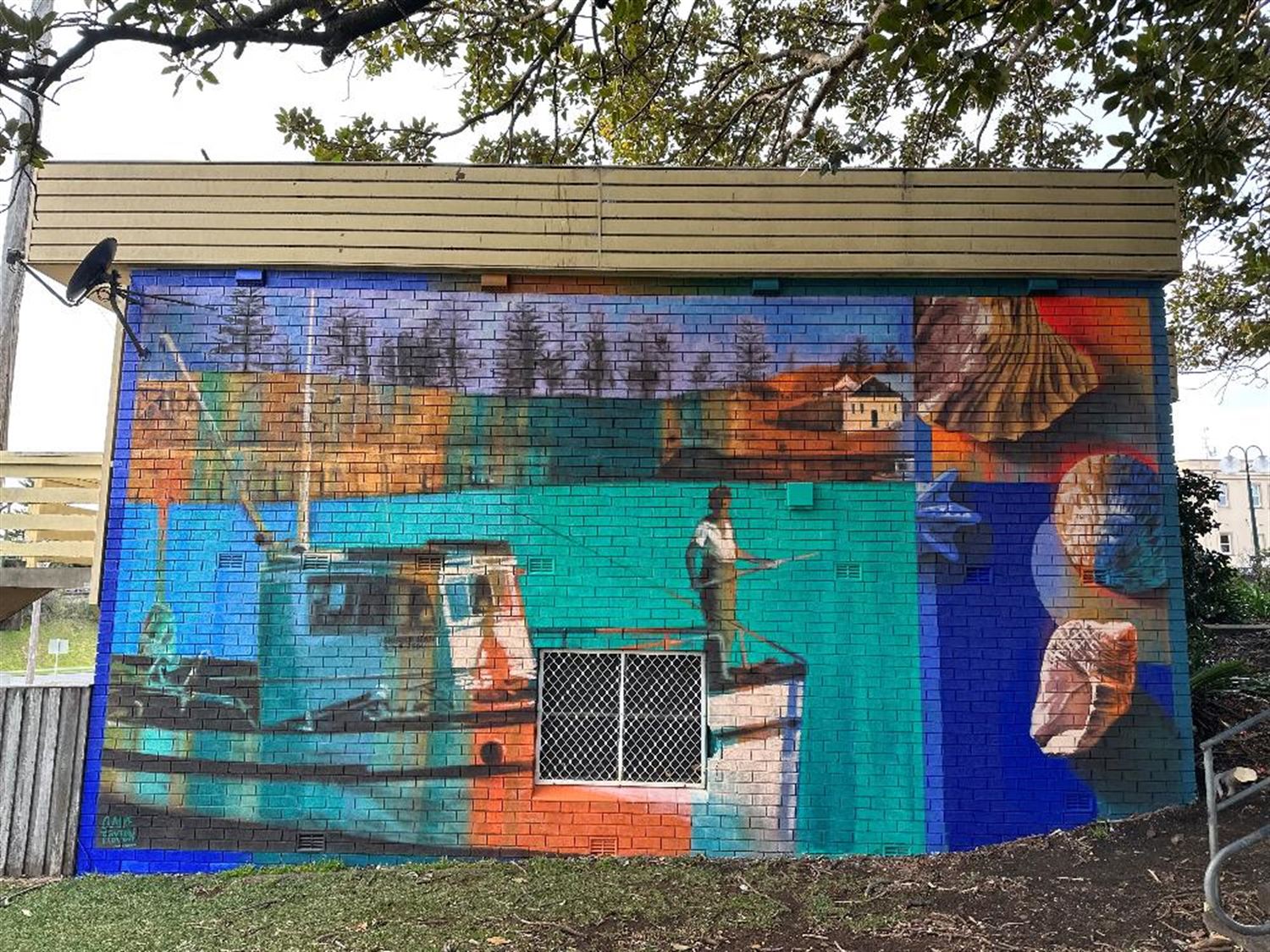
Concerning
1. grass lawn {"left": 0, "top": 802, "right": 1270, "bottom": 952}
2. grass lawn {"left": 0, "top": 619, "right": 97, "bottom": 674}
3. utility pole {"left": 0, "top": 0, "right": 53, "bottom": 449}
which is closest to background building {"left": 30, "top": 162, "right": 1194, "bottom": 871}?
grass lawn {"left": 0, "top": 802, "right": 1270, "bottom": 952}

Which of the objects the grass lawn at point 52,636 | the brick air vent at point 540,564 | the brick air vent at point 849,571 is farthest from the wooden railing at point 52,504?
the grass lawn at point 52,636

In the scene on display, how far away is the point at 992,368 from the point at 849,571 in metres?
1.93

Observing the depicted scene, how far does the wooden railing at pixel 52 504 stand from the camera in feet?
25.1

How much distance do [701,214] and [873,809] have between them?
4.62 m

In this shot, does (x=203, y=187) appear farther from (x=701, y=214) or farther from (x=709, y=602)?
(x=709, y=602)

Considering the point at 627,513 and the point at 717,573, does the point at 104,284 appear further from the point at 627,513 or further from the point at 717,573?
the point at 717,573

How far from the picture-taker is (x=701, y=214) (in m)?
7.43

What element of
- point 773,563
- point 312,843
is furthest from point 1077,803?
point 312,843

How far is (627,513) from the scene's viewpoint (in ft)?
23.9

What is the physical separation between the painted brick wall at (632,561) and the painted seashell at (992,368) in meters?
0.02

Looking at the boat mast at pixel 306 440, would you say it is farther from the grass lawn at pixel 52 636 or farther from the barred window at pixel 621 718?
the grass lawn at pixel 52 636

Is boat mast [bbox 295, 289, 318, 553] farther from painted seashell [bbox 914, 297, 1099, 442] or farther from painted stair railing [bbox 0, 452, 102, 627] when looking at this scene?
painted seashell [bbox 914, 297, 1099, 442]

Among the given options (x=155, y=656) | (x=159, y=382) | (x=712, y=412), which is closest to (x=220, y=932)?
(x=155, y=656)

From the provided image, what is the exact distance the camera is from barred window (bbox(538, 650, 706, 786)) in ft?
23.2
